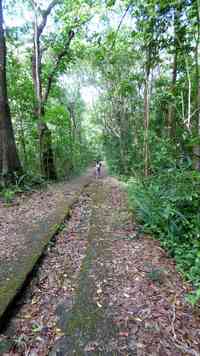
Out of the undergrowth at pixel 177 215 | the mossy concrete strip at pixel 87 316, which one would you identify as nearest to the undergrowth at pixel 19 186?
the mossy concrete strip at pixel 87 316

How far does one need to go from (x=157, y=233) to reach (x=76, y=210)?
283 cm

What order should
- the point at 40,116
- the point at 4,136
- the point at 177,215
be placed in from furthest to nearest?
the point at 40,116 < the point at 4,136 < the point at 177,215

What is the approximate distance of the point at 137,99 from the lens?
34.5 ft

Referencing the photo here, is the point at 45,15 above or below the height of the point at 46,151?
above

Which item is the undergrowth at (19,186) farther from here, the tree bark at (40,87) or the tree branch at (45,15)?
the tree branch at (45,15)

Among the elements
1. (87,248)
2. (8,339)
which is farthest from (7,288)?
(87,248)

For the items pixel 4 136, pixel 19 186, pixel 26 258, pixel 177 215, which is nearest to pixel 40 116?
pixel 4 136

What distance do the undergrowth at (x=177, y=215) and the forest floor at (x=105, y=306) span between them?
21 centimetres

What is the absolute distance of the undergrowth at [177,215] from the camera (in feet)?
10.1

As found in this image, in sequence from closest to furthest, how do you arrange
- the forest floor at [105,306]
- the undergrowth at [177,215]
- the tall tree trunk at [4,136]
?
the forest floor at [105,306]
the undergrowth at [177,215]
the tall tree trunk at [4,136]

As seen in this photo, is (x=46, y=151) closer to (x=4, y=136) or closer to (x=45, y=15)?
(x=4, y=136)

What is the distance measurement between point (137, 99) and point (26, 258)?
9.54 metres

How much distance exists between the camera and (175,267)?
3.14 meters

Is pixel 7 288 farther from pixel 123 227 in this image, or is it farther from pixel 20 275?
pixel 123 227
